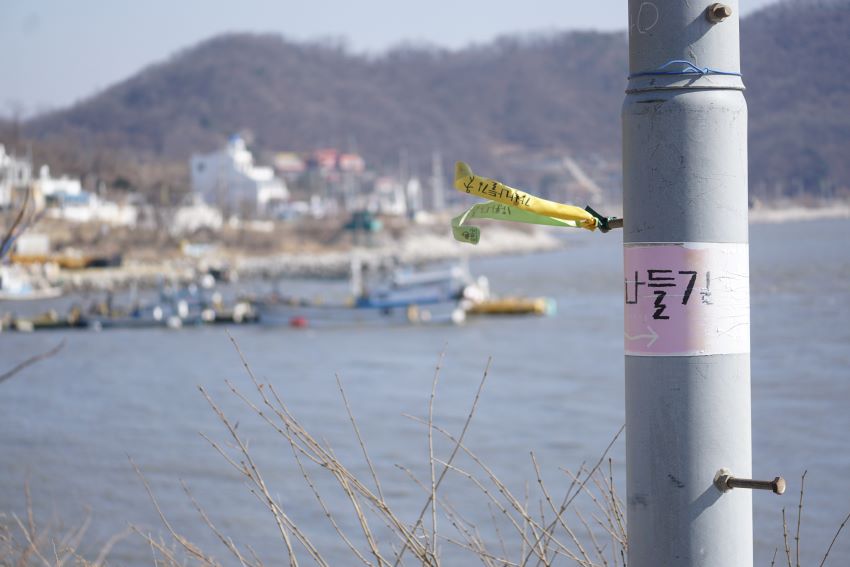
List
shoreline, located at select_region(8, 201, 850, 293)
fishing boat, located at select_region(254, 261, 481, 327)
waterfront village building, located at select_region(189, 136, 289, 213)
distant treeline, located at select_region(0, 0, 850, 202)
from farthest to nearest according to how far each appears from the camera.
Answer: distant treeline, located at select_region(0, 0, 850, 202), waterfront village building, located at select_region(189, 136, 289, 213), shoreline, located at select_region(8, 201, 850, 293), fishing boat, located at select_region(254, 261, 481, 327)

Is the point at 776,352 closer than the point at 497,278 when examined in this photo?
Yes

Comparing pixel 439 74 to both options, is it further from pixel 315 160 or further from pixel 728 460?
pixel 728 460

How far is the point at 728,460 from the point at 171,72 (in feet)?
623

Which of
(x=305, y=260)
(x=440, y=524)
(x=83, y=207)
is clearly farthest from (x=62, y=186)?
(x=440, y=524)

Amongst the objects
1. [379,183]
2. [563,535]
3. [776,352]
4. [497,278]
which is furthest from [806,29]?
[379,183]

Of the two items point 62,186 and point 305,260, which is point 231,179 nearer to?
point 62,186

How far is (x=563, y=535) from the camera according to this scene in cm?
951

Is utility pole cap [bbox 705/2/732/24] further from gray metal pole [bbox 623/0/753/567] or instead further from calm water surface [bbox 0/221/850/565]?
calm water surface [bbox 0/221/850/565]

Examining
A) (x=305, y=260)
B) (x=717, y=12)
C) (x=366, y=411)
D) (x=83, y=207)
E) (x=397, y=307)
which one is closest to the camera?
(x=717, y=12)

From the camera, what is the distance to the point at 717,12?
1.50 metres

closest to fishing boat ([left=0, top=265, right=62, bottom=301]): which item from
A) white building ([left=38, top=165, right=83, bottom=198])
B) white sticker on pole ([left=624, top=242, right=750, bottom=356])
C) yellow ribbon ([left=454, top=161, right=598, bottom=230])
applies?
white building ([left=38, top=165, right=83, bottom=198])

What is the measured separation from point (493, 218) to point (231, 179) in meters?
89.5

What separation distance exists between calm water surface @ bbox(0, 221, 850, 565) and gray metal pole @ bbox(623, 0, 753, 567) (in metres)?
0.84

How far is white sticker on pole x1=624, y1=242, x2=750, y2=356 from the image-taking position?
151 centimetres
